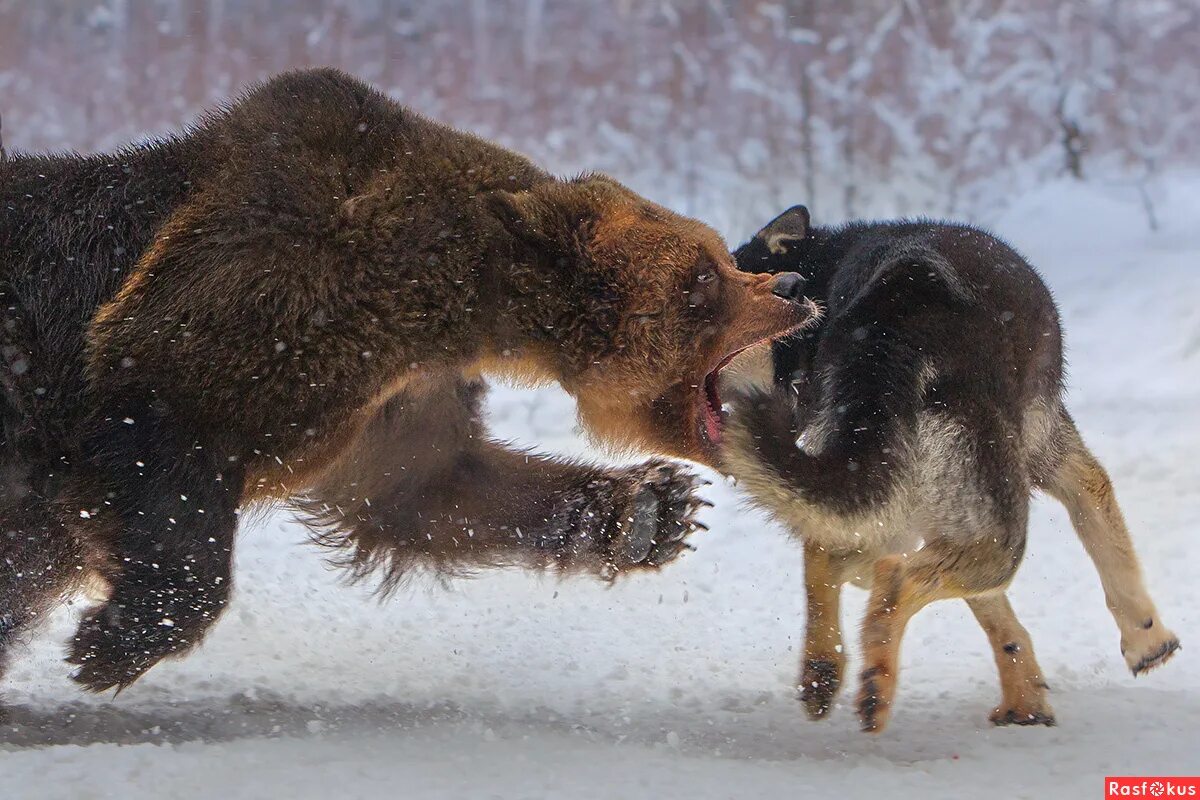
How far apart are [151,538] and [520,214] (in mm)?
1316

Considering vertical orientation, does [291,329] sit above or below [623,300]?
below

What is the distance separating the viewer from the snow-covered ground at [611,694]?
3074 mm

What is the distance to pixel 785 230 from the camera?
4.82m

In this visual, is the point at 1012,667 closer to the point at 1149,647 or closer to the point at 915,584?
the point at 1149,647

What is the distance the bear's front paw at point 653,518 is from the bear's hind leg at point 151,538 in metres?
1.22

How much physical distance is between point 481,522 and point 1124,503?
367 centimetres

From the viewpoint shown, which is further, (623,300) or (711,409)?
(711,409)

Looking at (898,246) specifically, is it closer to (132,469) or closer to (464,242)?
(464,242)

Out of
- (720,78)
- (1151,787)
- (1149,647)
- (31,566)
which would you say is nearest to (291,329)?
(31,566)

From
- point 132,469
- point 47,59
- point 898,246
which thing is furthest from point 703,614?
point 47,59

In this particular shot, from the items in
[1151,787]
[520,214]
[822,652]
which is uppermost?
[520,214]

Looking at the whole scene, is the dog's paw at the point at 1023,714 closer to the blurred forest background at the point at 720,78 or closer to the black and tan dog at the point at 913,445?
the black and tan dog at the point at 913,445

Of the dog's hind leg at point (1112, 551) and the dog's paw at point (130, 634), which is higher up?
the dog's hind leg at point (1112, 551)

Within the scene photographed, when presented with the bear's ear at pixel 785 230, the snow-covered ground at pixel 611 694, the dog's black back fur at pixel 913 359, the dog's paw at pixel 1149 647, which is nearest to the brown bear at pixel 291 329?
the dog's black back fur at pixel 913 359
